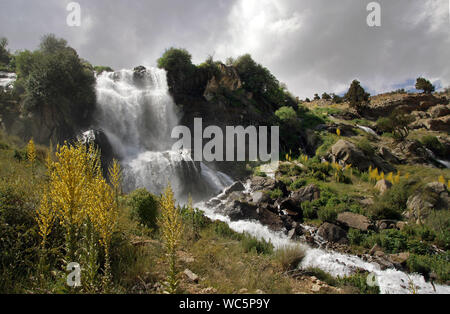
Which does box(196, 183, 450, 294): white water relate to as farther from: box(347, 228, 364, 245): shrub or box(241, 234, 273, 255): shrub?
box(347, 228, 364, 245): shrub

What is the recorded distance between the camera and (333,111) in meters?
33.2

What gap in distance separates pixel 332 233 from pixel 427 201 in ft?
15.3

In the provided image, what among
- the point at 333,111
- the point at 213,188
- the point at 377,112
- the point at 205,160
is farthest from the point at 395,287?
the point at 377,112

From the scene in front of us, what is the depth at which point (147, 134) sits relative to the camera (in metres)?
19.3

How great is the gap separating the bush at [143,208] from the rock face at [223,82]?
20.5 meters

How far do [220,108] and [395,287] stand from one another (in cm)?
2176

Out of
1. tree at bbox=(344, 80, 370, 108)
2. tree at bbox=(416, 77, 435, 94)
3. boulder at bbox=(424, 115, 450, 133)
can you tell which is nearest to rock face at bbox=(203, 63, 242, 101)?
tree at bbox=(344, 80, 370, 108)

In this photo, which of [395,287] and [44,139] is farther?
[44,139]

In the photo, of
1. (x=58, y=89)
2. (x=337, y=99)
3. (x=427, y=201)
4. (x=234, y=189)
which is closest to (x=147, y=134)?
(x=58, y=89)

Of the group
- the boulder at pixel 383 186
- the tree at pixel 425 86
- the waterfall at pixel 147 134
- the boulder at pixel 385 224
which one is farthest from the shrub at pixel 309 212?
the tree at pixel 425 86

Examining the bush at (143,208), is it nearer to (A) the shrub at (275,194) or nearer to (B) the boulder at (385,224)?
(A) the shrub at (275,194)

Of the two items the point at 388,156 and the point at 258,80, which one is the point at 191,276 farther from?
the point at 258,80

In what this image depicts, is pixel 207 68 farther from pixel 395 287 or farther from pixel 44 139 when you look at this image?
pixel 395 287

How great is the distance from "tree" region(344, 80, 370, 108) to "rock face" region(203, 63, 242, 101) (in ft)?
58.2
